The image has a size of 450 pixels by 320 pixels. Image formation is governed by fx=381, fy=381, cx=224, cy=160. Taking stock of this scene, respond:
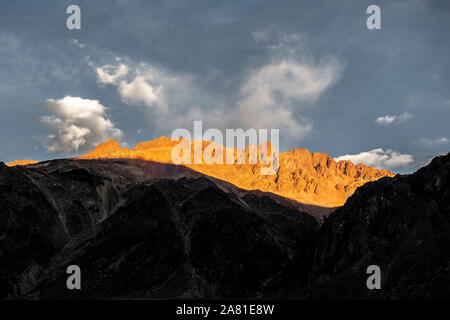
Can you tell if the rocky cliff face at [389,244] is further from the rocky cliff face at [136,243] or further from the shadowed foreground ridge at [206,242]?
the rocky cliff face at [136,243]

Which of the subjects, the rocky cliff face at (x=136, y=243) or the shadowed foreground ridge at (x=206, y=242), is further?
the rocky cliff face at (x=136, y=243)

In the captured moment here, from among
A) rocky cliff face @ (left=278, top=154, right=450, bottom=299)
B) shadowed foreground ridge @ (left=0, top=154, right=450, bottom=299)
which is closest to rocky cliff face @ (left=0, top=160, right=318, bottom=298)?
shadowed foreground ridge @ (left=0, top=154, right=450, bottom=299)

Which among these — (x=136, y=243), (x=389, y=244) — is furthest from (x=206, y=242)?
(x=389, y=244)

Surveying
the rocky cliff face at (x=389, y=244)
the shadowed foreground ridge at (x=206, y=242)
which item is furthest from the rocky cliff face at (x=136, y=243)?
the rocky cliff face at (x=389, y=244)

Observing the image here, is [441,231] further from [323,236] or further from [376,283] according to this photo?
[323,236]

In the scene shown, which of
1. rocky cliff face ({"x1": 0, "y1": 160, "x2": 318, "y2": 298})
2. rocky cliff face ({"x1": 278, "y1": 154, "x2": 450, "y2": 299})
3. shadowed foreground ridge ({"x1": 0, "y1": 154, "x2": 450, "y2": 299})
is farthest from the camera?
rocky cliff face ({"x1": 0, "y1": 160, "x2": 318, "y2": 298})

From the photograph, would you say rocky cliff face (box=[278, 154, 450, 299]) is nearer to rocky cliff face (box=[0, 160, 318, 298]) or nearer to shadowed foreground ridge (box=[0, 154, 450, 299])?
shadowed foreground ridge (box=[0, 154, 450, 299])

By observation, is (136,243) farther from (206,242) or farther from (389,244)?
(389,244)

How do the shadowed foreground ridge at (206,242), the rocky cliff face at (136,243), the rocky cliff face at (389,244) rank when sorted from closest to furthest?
the rocky cliff face at (389,244) → the shadowed foreground ridge at (206,242) → the rocky cliff face at (136,243)
